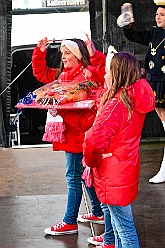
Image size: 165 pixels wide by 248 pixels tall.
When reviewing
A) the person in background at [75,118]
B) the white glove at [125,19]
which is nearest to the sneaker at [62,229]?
the person in background at [75,118]

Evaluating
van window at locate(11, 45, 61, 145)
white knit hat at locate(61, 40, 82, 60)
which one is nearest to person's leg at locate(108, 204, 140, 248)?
white knit hat at locate(61, 40, 82, 60)

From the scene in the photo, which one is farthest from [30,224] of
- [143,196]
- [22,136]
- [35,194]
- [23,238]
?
[22,136]

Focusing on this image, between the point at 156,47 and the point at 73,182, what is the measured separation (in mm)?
1628

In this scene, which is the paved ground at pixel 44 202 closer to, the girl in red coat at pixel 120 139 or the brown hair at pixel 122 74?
the girl in red coat at pixel 120 139

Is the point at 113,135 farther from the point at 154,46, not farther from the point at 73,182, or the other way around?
the point at 154,46

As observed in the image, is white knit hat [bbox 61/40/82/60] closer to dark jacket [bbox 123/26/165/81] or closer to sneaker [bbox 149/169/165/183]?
dark jacket [bbox 123/26/165/81]

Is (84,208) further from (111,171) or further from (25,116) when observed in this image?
(25,116)

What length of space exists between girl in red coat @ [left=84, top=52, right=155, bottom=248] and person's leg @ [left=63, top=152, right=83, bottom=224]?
0.67 meters

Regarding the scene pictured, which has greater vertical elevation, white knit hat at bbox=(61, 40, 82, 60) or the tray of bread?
white knit hat at bbox=(61, 40, 82, 60)

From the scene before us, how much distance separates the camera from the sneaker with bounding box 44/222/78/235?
11.4ft

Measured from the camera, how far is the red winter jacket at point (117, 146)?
8.05ft

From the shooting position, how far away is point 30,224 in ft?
12.1

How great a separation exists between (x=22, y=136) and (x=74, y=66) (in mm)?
3069

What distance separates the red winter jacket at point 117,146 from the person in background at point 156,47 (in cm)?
191
